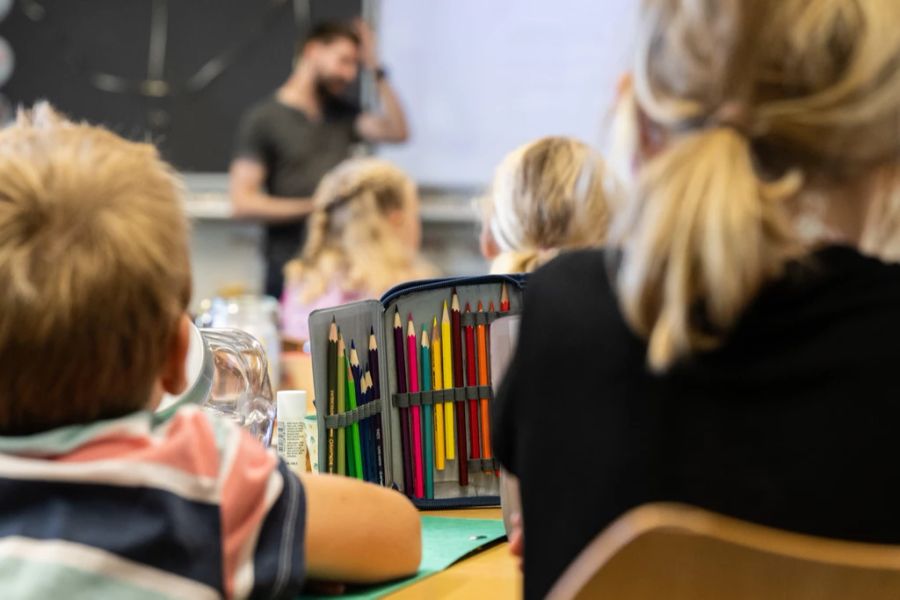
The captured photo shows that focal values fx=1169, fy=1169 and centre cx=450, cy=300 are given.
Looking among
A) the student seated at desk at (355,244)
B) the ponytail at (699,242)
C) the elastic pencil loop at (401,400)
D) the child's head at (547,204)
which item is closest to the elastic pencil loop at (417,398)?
the elastic pencil loop at (401,400)

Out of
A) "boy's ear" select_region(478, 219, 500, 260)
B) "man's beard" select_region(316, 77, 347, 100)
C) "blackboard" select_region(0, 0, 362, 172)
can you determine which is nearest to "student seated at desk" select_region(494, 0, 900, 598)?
"boy's ear" select_region(478, 219, 500, 260)

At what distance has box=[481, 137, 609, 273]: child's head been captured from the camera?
5.98ft

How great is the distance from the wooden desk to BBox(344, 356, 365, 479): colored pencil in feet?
0.66

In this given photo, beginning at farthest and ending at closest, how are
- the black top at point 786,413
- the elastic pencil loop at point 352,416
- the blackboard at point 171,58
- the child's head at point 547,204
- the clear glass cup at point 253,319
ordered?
the blackboard at point 171,58
the clear glass cup at point 253,319
the child's head at point 547,204
the elastic pencil loop at point 352,416
the black top at point 786,413

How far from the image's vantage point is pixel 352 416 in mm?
1319

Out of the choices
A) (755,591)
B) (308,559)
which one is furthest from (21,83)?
(755,591)

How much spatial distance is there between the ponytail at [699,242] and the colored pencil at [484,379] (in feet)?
2.14

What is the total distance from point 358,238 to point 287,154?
2.91ft

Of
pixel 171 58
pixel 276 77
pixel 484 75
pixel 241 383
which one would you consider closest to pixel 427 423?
pixel 241 383

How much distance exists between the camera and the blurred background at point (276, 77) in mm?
4492

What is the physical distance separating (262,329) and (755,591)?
1763 millimetres

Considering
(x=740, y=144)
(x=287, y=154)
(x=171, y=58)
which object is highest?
(x=171, y=58)

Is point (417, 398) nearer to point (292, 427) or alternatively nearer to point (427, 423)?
point (427, 423)

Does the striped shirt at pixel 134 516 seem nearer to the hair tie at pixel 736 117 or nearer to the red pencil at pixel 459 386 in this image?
the hair tie at pixel 736 117
